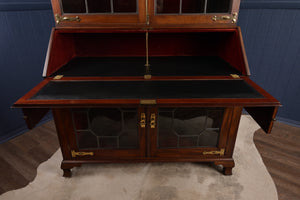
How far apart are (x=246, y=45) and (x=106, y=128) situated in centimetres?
171

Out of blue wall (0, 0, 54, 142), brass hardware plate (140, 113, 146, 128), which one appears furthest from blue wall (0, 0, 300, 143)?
brass hardware plate (140, 113, 146, 128)

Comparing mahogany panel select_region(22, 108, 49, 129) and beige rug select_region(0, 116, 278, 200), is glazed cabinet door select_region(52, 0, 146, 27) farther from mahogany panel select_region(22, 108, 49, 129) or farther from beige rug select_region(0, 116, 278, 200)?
beige rug select_region(0, 116, 278, 200)

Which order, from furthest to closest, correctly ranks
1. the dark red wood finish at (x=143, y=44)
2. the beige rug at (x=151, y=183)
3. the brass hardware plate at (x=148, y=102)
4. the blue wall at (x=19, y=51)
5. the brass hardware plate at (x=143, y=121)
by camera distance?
1. the blue wall at (x=19, y=51)
2. the dark red wood finish at (x=143, y=44)
3. the beige rug at (x=151, y=183)
4. the brass hardware plate at (x=143, y=121)
5. the brass hardware plate at (x=148, y=102)

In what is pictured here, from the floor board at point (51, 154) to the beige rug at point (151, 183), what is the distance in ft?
0.27

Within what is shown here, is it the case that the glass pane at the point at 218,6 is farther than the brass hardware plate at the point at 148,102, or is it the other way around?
the glass pane at the point at 218,6

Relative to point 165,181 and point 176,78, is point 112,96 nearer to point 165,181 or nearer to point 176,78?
point 176,78

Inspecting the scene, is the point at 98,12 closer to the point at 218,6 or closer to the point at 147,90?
the point at 147,90

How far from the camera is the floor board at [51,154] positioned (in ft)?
4.83

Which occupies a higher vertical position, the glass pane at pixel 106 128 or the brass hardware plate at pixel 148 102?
the brass hardware plate at pixel 148 102

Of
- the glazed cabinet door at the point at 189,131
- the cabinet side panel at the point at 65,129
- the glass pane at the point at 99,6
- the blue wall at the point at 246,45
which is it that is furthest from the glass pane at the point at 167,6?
the blue wall at the point at 246,45

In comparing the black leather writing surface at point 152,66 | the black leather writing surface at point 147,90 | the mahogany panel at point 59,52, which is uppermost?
the mahogany panel at point 59,52

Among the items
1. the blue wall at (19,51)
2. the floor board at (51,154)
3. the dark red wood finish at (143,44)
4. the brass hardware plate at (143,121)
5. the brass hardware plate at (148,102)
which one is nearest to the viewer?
the brass hardware plate at (148,102)

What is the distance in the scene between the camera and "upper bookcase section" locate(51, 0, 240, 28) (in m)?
1.27

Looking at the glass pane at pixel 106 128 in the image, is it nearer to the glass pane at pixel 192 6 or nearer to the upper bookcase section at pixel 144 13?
the upper bookcase section at pixel 144 13
